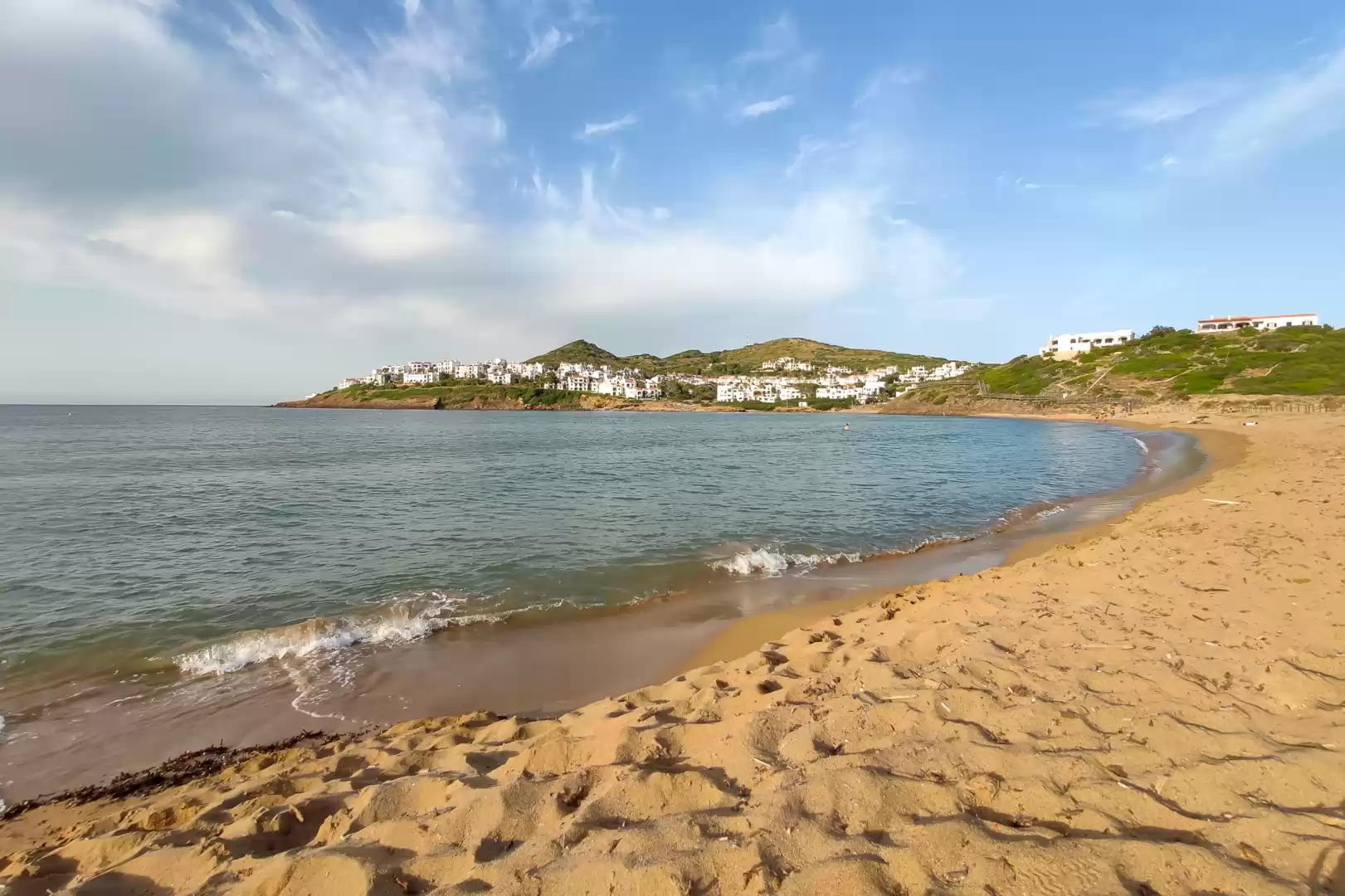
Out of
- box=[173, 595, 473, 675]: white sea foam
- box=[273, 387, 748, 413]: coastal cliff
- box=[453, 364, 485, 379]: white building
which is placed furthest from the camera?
box=[453, 364, 485, 379]: white building

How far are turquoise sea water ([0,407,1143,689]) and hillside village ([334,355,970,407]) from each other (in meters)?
126

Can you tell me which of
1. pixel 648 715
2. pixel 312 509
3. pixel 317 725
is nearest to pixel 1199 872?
pixel 648 715

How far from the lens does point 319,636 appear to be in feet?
28.9

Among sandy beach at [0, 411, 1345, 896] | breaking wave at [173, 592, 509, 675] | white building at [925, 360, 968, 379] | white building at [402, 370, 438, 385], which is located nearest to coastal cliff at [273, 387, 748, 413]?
white building at [402, 370, 438, 385]

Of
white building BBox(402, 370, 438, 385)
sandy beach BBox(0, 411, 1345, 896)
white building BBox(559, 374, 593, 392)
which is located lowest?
sandy beach BBox(0, 411, 1345, 896)

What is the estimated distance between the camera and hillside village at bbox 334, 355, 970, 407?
15988cm

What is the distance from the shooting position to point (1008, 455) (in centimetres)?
3691

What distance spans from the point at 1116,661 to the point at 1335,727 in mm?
1457

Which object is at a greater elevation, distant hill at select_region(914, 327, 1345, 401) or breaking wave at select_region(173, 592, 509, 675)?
distant hill at select_region(914, 327, 1345, 401)

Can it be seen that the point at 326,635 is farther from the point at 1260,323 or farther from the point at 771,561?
the point at 1260,323

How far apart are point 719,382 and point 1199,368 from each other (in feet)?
410

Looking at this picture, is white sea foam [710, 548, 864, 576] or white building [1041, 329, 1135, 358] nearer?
white sea foam [710, 548, 864, 576]

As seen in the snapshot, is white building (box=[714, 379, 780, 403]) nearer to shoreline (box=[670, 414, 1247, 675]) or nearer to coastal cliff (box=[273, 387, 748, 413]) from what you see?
coastal cliff (box=[273, 387, 748, 413])

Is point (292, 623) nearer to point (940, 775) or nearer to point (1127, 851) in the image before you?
point (940, 775)
